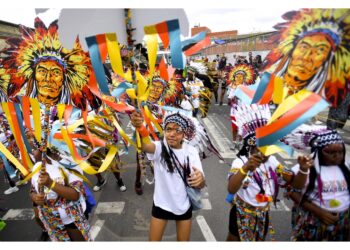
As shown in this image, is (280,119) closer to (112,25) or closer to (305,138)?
(305,138)

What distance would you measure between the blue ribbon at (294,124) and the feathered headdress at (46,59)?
1.53 m

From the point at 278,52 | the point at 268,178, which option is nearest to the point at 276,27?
the point at 278,52

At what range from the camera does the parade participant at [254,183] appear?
2.32 metres

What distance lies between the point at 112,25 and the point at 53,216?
1711mm

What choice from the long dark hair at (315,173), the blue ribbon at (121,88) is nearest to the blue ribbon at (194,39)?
the blue ribbon at (121,88)

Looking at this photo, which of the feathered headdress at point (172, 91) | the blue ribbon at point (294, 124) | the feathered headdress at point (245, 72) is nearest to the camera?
the blue ribbon at point (294, 124)

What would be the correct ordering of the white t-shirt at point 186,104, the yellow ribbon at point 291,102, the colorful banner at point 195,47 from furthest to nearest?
1. the white t-shirt at point 186,104
2. the colorful banner at point 195,47
3. the yellow ribbon at point 291,102

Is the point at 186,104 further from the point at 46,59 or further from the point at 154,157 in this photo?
the point at 46,59

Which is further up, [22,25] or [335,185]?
[22,25]

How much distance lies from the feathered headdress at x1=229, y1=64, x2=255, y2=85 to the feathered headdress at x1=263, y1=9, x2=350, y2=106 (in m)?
4.77

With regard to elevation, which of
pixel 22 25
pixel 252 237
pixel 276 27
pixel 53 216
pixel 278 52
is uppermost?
pixel 22 25

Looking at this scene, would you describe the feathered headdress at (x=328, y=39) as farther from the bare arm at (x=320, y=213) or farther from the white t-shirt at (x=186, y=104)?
the white t-shirt at (x=186, y=104)

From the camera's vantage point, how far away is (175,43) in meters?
2.01

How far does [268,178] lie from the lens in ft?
7.68
